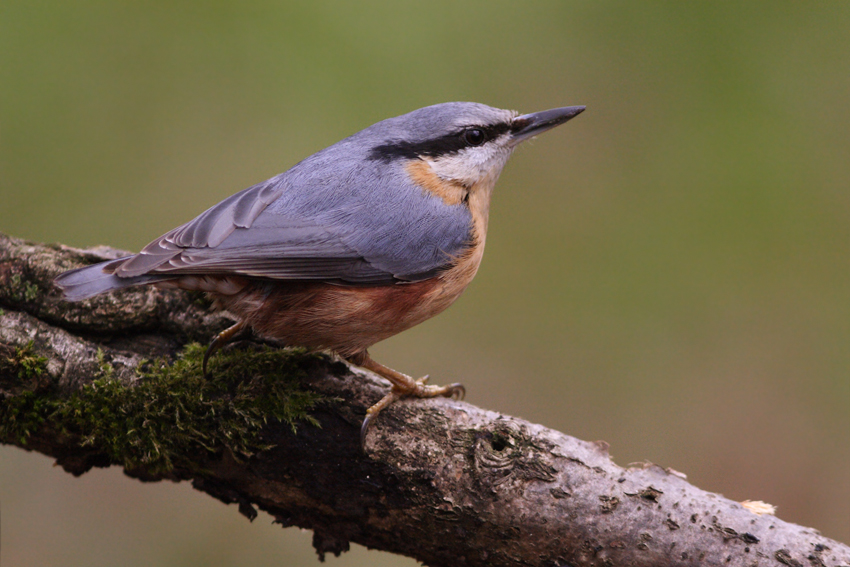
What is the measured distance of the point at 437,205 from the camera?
9.98 feet

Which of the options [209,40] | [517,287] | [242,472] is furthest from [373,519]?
[209,40]

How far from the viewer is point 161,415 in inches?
102

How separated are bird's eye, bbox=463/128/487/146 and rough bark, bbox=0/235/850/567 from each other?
3.95 feet

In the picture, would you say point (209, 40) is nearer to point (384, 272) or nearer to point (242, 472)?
point (384, 272)

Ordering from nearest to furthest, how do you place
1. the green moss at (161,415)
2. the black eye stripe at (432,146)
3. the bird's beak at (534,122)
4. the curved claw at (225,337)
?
1. the green moss at (161,415)
2. the curved claw at (225,337)
3. the black eye stripe at (432,146)
4. the bird's beak at (534,122)

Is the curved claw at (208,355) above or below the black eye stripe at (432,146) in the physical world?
below

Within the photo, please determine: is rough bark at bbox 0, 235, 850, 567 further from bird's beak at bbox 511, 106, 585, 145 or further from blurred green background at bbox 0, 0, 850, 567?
blurred green background at bbox 0, 0, 850, 567

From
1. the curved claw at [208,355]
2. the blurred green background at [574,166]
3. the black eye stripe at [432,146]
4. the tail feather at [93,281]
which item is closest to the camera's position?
the tail feather at [93,281]

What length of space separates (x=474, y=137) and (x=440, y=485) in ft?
5.00

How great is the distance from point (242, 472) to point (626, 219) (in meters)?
3.47

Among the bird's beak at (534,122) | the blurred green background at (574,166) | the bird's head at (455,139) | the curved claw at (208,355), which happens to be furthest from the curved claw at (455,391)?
the blurred green background at (574,166)

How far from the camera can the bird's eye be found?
3229 mm

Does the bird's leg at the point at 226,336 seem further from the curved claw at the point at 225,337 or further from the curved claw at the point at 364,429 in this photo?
the curved claw at the point at 364,429

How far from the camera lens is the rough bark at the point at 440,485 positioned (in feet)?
8.23
